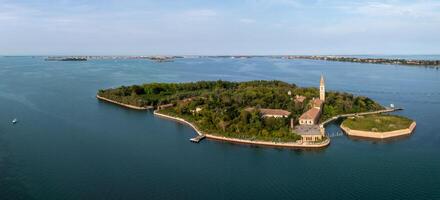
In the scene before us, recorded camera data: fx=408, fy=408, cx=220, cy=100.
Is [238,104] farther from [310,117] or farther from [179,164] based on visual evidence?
[179,164]

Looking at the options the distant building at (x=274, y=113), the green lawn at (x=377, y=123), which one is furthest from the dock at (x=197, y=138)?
the green lawn at (x=377, y=123)

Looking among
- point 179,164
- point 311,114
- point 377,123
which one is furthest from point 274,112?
point 179,164

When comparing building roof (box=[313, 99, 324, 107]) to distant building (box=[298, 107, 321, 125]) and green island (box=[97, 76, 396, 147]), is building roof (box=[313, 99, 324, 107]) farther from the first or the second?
distant building (box=[298, 107, 321, 125])

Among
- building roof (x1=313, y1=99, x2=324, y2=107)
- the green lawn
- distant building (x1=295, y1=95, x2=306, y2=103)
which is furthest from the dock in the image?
distant building (x1=295, y1=95, x2=306, y2=103)

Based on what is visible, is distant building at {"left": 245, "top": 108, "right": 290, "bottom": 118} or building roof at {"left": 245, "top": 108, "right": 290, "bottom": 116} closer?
distant building at {"left": 245, "top": 108, "right": 290, "bottom": 118}

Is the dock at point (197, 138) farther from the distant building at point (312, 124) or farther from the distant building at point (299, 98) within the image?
the distant building at point (299, 98)

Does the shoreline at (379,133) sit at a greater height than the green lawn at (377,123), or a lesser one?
lesser
